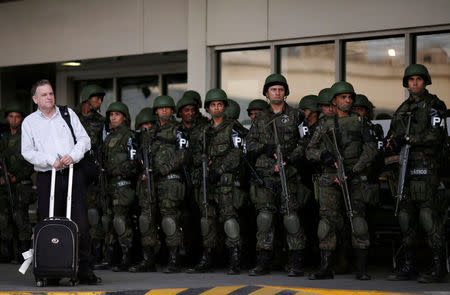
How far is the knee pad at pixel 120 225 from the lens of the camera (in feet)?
36.6

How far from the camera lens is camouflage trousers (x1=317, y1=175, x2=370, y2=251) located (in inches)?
372

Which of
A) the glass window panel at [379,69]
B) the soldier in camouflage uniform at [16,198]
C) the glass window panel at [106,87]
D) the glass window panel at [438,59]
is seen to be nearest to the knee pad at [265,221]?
the glass window panel at [379,69]

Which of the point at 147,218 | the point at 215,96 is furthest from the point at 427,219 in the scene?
the point at 147,218

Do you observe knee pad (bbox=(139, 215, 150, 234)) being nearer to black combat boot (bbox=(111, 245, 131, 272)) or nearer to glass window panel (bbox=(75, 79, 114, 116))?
black combat boot (bbox=(111, 245, 131, 272))

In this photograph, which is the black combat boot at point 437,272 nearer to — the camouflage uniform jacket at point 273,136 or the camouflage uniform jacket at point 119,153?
the camouflage uniform jacket at point 273,136

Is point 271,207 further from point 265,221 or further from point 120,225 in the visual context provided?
point 120,225

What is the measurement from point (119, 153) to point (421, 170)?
13.1 ft

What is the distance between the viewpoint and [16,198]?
489 inches

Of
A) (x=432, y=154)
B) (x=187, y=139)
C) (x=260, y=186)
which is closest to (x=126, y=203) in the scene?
(x=187, y=139)

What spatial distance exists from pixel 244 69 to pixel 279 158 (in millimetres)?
3799

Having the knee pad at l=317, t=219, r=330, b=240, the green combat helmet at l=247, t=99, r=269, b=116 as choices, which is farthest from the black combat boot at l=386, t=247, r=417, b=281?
the green combat helmet at l=247, t=99, r=269, b=116

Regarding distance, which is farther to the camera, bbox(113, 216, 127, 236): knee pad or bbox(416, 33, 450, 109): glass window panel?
bbox(416, 33, 450, 109): glass window panel

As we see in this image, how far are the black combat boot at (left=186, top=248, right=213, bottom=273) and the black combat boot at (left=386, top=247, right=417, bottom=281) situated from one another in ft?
7.59

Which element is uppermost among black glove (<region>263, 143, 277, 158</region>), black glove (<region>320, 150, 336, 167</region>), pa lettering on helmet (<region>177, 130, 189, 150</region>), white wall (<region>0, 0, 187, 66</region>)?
white wall (<region>0, 0, 187, 66</region>)
